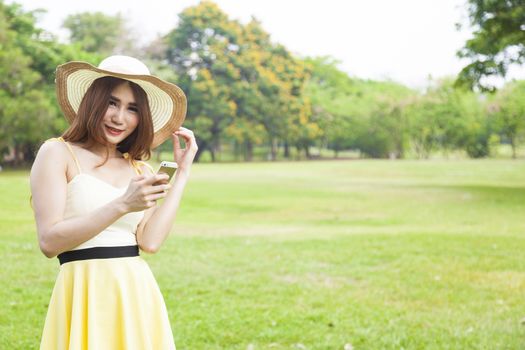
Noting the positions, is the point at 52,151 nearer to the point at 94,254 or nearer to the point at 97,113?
the point at 97,113

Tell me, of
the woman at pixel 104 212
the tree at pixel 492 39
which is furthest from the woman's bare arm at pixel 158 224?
the tree at pixel 492 39

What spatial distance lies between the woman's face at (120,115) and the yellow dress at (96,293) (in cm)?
18

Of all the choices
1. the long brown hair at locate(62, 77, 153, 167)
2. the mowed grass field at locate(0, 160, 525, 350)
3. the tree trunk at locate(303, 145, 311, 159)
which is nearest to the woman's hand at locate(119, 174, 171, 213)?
the long brown hair at locate(62, 77, 153, 167)

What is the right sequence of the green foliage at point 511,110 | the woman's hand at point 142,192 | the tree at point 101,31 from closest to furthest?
the woman's hand at point 142,192
the tree at point 101,31
the green foliage at point 511,110

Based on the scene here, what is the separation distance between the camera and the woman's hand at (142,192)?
2365mm

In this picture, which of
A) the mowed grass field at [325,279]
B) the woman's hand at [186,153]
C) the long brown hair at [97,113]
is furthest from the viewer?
the mowed grass field at [325,279]

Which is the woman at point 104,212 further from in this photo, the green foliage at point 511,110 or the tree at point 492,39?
the green foliage at point 511,110

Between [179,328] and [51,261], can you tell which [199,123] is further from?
[179,328]

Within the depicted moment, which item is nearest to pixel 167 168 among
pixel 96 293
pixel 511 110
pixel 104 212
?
pixel 104 212

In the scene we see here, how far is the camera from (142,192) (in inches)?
93.1

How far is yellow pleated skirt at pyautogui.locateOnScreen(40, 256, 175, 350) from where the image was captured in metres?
2.54

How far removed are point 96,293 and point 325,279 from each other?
601cm

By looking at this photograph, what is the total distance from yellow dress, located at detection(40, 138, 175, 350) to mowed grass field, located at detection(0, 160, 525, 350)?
2994 millimetres

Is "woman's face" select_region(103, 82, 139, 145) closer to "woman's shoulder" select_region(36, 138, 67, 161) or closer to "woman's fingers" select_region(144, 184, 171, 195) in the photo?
"woman's shoulder" select_region(36, 138, 67, 161)
